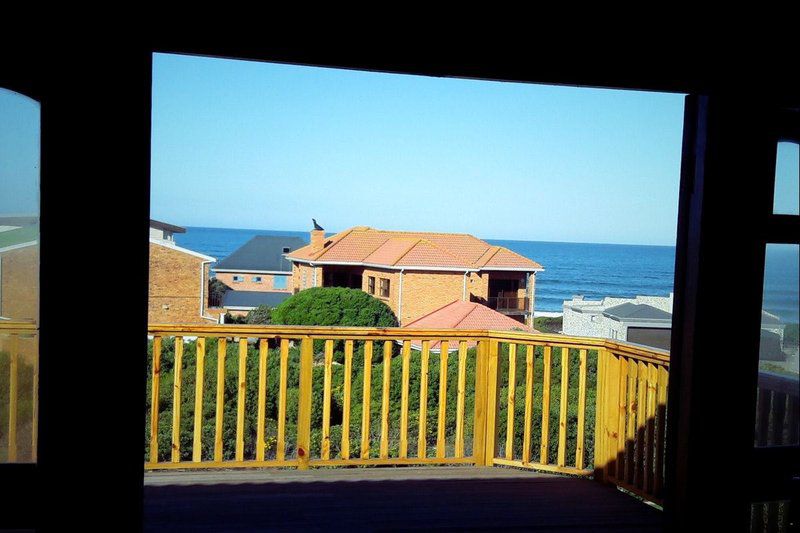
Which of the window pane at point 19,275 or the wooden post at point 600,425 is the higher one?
the window pane at point 19,275

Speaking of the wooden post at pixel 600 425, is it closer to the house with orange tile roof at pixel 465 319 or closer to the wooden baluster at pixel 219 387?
the wooden baluster at pixel 219 387

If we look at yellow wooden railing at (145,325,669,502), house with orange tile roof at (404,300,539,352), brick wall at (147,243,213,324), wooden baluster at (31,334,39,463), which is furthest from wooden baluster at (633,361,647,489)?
Answer: brick wall at (147,243,213,324)

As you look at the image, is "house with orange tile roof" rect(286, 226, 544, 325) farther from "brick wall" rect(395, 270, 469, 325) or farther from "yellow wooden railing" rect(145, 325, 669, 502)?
"yellow wooden railing" rect(145, 325, 669, 502)

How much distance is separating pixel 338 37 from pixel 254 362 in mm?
8670

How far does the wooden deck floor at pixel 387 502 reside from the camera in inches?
124

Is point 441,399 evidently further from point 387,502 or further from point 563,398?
point 387,502

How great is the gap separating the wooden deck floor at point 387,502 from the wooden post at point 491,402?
0.13m

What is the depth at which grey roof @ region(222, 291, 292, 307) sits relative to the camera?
23.7 meters

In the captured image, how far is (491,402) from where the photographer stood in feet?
13.8

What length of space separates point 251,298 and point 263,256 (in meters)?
5.15

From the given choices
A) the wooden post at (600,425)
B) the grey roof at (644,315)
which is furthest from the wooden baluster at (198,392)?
the grey roof at (644,315)

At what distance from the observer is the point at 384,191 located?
34250 mm

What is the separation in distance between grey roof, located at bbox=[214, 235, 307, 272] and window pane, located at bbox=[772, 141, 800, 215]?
85.0 ft

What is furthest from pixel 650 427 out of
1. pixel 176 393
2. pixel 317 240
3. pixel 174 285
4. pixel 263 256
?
pixel 263 256
